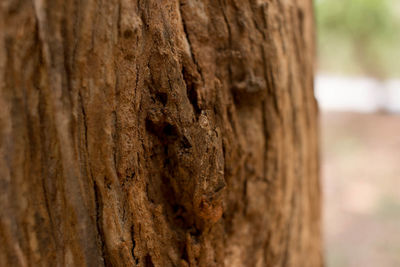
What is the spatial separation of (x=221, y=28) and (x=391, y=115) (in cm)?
252

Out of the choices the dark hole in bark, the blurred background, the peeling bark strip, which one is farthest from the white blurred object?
the dark hole in bark

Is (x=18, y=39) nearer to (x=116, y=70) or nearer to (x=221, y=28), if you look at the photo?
(x=116, y=70)

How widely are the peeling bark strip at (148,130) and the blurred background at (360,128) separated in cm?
134

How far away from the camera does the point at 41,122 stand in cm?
54

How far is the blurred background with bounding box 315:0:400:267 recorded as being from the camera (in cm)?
200

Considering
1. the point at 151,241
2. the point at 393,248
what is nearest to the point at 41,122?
the point at 151,241

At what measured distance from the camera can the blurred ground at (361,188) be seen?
1.94 meters

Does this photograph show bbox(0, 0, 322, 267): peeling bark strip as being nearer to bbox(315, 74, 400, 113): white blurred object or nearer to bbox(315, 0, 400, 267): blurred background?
bbox(315, 0, 400, 267): blurred background

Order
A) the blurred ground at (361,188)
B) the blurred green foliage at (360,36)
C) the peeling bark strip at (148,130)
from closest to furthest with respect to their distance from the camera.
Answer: the peeling bark strip at (148,130), the blurred ground at (361,188), the blurred green foliage at (360,36)

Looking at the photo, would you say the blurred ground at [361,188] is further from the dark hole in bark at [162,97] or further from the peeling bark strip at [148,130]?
the dark hole in bark at [162,97]

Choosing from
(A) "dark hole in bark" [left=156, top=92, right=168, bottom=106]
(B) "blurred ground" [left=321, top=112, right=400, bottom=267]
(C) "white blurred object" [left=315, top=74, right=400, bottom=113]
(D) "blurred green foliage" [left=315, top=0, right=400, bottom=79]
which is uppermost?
(D) "blurred green foliage" [left=315, top=0, right=400, bottom=79]

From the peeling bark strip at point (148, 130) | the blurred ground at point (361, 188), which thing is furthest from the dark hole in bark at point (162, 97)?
the blurred ground at point (361, 188)

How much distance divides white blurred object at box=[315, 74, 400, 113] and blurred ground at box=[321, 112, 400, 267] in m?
0.06

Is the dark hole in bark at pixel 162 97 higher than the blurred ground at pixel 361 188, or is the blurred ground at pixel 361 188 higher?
the dark hole in bark at pixel 162 97
